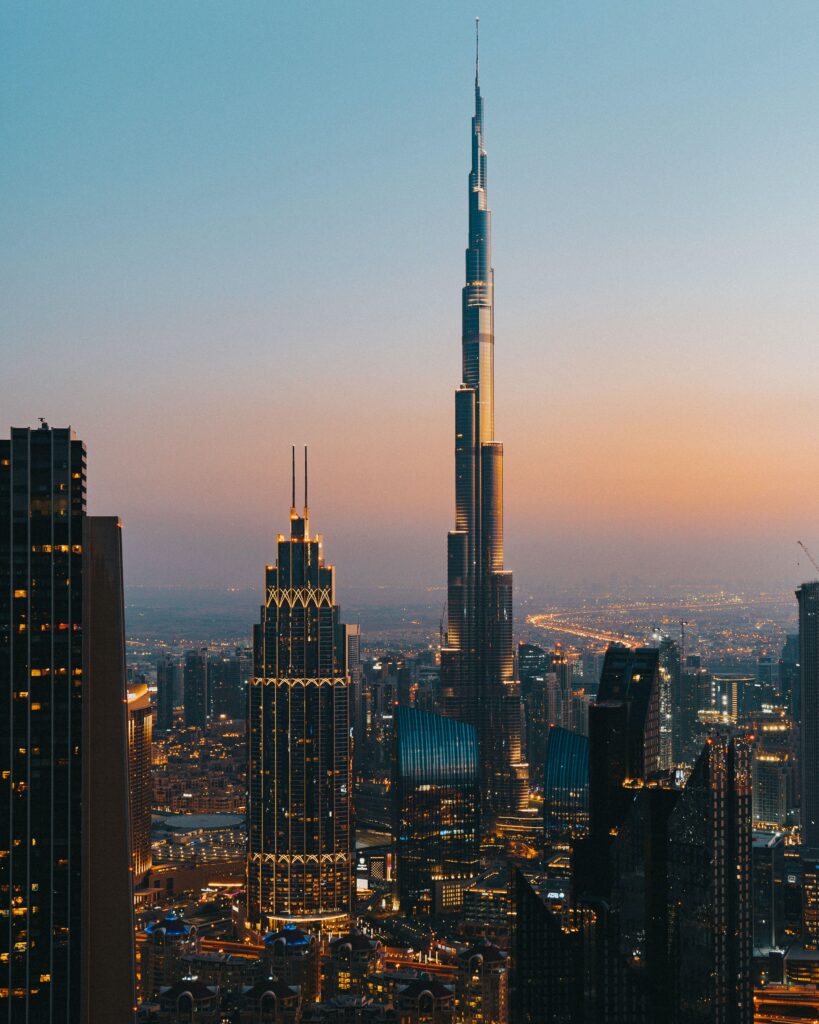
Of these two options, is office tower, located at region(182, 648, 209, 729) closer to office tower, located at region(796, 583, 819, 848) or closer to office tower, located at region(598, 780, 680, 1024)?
office tower, located at region(796, 583, 819, 848)

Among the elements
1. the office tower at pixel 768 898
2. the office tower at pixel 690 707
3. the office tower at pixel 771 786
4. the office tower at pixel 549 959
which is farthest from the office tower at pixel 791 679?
the office tower at pixel 549 959

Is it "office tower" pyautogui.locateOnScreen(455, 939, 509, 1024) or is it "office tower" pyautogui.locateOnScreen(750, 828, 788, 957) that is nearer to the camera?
"office tower" pyautogui.locateOnScreen(455, 939, 509, 1024)

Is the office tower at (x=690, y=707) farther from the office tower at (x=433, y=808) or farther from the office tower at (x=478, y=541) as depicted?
the office tower at (x=478, y=541)

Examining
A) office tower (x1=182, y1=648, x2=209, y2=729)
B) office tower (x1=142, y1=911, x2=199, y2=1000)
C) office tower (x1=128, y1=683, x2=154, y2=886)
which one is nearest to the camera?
office tower (x1=142, y1=911, x2=199, y2=1000)

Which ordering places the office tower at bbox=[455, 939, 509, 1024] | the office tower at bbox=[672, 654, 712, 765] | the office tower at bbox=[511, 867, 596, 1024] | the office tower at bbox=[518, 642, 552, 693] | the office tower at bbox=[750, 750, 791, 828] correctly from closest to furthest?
1. the office tower at bbox=[511, 867, 596, 1024]
2. the office tower at bbox=[455, 939, 509, 1024]
3. the office tower at bbox=[672, 654, 712, 765]
4. the office tower at bbox=[750, 750, 791, 828]
5. the office tower at bbox=[518, 642, 552, 693]

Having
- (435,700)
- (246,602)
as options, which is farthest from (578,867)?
(435,700)

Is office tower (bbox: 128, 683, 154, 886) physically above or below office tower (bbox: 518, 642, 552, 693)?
below

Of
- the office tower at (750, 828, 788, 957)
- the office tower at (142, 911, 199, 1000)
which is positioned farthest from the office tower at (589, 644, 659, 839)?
the office tower at (142, 911, 199, 1000)
